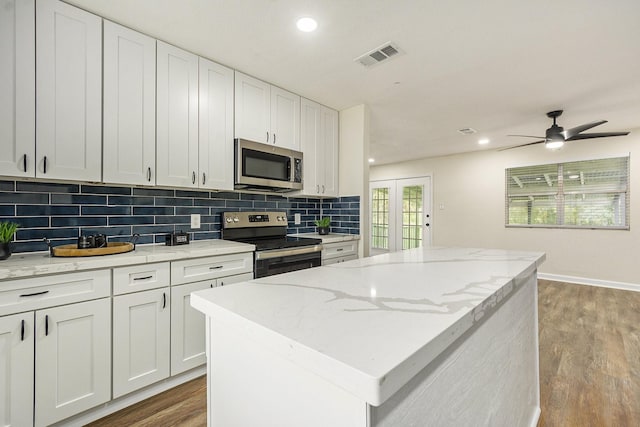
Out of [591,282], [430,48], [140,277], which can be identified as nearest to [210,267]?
[140,277]

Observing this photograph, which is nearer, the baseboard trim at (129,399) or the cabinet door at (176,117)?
the baseboard trim at (129,399)

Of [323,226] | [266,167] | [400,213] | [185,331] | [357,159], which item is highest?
[357,159]

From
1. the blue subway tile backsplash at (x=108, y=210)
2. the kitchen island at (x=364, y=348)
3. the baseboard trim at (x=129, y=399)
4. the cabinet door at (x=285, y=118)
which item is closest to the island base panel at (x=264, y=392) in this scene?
the kitchen island at (x=364, y=348)

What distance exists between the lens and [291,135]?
292cm

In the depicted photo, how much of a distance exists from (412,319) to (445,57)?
2312mm

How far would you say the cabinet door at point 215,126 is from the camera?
2.30m

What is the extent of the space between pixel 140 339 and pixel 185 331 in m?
0.27

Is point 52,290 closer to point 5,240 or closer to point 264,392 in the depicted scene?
point 5,240

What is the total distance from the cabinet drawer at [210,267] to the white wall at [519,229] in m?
4.75

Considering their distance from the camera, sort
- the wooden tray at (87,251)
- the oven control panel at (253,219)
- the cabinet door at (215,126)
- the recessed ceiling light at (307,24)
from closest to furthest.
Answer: the wooden tray at (87,251) < the recessed ceiling light at (307,24) < the cabinet door at (215,126) < the oven control panel at (253,219)

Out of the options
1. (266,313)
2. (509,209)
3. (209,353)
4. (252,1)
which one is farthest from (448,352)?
(509,209)

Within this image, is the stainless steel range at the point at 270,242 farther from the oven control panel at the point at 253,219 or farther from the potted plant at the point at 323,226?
the potted plant at the point at 323,226

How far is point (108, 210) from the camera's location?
2076mm

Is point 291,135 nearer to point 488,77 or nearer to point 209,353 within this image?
point 488,77
